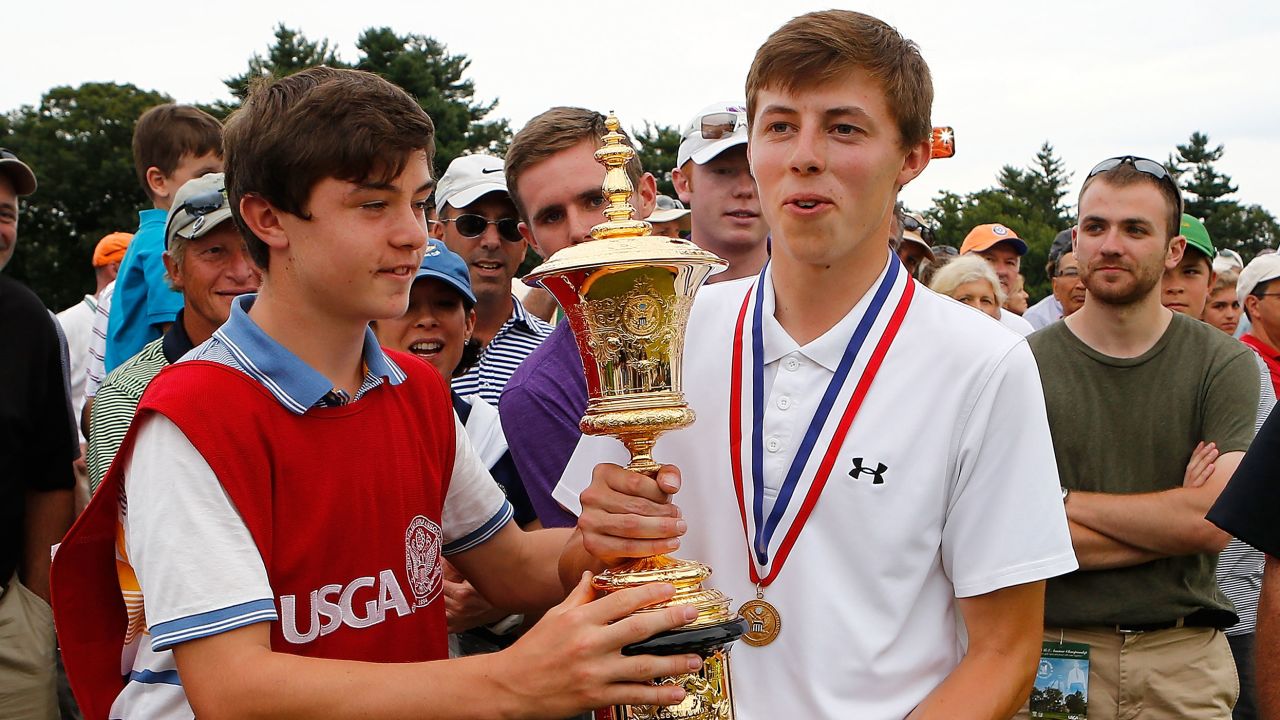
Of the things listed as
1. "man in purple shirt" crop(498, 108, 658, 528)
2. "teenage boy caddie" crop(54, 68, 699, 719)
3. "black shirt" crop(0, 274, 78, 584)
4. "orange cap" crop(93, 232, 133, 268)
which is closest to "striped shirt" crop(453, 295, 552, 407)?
"man in purple shirt" crop(498, 108, 658, 528)

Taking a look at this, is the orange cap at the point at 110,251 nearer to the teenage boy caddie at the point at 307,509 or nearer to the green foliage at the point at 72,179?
the teenage boy caddie at the point at 307,509

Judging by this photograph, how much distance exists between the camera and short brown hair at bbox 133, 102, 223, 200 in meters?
5.91

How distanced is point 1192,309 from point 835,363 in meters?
5.25

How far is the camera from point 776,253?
2.60 meters

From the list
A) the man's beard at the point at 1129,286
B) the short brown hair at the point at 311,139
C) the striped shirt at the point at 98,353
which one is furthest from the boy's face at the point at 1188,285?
the striped shirt at the point at 98,353

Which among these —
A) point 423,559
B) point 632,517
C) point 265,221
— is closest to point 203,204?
point 265,221

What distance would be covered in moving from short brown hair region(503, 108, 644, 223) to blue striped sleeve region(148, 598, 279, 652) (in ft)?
7.87

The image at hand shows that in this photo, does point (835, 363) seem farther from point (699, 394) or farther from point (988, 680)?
point (988, 680)

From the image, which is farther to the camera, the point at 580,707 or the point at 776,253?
the point at 776,253

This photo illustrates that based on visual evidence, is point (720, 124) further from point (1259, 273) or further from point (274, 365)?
point (1259, 273)

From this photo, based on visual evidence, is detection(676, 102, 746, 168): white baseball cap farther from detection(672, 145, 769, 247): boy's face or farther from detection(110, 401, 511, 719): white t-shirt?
detection(110, 401, 511, 719): white t-shirt

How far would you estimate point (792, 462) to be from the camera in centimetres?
244

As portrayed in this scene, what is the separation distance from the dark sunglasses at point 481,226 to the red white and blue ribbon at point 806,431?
2.85 metres

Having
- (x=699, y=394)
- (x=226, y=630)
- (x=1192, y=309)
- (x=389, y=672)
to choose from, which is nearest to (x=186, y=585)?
(x=226, y=630)
